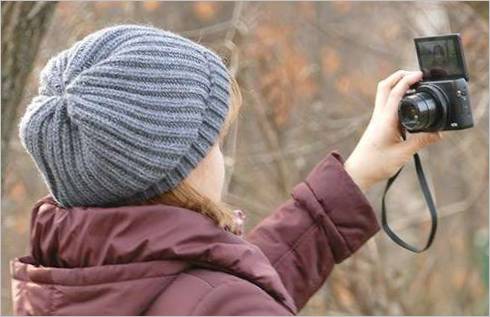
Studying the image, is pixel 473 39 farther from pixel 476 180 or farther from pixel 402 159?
pixel 402 159

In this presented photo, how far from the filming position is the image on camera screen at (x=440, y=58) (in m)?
2.49

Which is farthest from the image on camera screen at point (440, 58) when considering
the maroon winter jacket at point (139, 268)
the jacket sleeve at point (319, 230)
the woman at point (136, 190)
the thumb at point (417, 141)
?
the maroon winter jacket at point (139, 268)

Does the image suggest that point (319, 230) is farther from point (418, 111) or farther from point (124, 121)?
point (124, 121)

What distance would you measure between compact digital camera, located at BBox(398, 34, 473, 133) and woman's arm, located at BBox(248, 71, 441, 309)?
1.9 inches

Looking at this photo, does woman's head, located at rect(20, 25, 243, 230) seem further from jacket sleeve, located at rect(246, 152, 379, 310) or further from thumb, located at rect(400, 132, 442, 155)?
thumb, located at rect(400, 132, 442, 155)

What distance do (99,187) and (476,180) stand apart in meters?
4.60

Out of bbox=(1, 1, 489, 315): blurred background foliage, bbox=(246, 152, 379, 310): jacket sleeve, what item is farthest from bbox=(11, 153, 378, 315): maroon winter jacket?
bbox=(1, 1, 489, 315): blurred background foliage

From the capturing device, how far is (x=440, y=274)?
277 inches

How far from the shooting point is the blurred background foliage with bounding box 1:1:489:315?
4.50 metres

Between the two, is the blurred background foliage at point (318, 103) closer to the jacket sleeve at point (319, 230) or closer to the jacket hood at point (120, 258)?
the jacket sleeve at point (319, 230)

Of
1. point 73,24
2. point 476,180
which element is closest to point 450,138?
point 476,180

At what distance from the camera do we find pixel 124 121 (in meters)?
1.92

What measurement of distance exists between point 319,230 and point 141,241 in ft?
2.65

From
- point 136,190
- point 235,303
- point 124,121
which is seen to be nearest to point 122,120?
point 124,121
